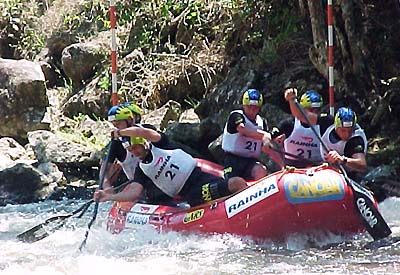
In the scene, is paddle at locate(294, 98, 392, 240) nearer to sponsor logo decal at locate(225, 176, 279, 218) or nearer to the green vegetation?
sponsor logo decal at locate(225, 176, 279, 218)

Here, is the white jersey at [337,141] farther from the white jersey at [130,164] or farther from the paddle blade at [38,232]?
the paddle blade at [38,232]

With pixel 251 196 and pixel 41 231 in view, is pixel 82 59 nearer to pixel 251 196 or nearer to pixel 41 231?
pixel 41 231

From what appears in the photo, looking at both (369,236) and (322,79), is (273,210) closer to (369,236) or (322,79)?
(369,236)

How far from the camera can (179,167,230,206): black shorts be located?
729 cm

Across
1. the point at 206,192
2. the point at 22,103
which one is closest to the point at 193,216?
the point at 206,192

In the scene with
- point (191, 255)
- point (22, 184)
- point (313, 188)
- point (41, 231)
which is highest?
point (313, 188)

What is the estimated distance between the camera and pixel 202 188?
738 cm

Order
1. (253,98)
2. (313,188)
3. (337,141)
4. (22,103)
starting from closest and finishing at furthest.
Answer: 1. (313,188)
2. (337,141)
3. (253,98)
4. (22,103)

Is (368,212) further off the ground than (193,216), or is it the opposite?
(368,212)

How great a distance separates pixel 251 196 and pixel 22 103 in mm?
7399

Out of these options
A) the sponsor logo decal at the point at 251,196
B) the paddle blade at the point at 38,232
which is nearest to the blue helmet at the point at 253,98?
the sponsor logo decal at the point at 251,196

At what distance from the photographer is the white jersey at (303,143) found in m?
7.68

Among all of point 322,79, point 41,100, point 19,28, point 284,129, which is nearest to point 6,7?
point 19,28

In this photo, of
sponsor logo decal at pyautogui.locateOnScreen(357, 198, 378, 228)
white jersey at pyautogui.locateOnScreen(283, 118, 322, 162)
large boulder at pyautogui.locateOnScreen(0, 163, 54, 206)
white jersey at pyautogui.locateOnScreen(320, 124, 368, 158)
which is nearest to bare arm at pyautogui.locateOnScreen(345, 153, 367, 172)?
white jersey at pyautogui.locateOnScreen(320, 124, 368, 158)
